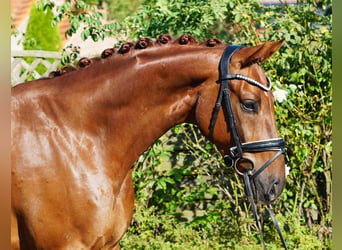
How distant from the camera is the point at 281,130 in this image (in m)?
4.94

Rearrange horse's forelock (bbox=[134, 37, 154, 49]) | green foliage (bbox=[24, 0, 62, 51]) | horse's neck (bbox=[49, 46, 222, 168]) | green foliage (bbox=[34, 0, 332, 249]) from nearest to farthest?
1. horse's neck (bbox=[49, 46, 222, 168])
2. horse's forelock (bbox=[134, 37, 154, 49])
3. green foliage (bbox=[34, 0, 332, 249])
4. green foliage (bbox=[24, 0, 62, 51])

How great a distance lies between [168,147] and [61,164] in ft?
10.1

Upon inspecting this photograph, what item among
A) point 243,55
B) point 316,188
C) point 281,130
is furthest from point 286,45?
point 243,55

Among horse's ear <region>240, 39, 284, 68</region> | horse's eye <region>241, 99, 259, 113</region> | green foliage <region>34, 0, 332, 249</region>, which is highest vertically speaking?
horse's ear <region>240, 39, 284, 68</region>

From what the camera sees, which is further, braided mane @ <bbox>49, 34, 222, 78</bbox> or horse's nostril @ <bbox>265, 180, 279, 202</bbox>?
braided mane @ <bbox>49, 34, 222, 78</bbox>

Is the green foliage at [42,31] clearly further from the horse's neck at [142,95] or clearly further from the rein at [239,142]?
the rein at [239,142]

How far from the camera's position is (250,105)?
236cm

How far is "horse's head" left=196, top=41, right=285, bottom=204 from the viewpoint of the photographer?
2.33 metres

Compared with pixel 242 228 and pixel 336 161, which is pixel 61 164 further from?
pixel 242 228

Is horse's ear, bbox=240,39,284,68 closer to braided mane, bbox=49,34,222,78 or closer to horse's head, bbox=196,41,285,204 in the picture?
horse's head, bbox=196,41,285,204

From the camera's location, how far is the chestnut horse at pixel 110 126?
7.47 ft

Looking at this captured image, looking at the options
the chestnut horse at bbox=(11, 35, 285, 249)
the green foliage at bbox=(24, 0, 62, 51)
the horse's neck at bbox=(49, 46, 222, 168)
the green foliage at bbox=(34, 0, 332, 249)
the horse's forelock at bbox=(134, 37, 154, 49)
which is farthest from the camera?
the green foliage at bbox=(24, 0, 62, 51)

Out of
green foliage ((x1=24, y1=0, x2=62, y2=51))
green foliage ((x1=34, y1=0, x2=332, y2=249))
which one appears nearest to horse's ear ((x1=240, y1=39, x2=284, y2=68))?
green foliage ((x1=34, y1=0, x2=332, y2=249))

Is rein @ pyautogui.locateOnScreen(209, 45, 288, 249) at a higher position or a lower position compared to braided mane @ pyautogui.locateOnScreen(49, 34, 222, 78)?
lower
